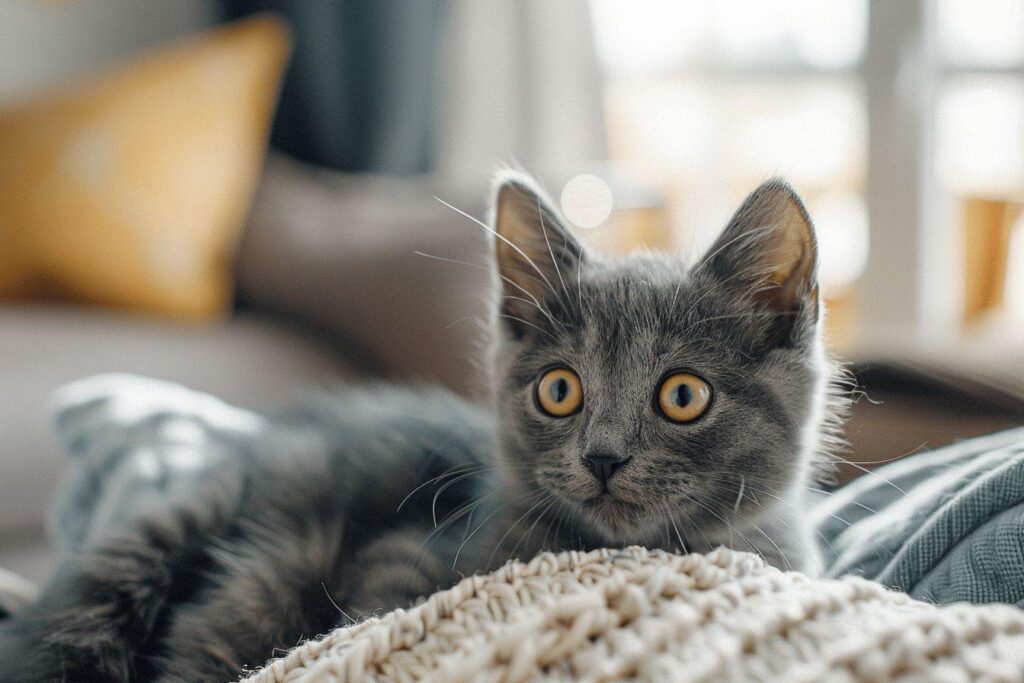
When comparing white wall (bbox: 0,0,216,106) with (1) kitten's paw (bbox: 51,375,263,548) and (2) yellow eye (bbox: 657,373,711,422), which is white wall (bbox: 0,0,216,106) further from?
(2) yellow eye (bbox: 657,373,711,422)

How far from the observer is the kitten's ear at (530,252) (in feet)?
2.92

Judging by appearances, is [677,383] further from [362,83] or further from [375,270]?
[362,83]

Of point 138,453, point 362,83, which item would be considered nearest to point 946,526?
point 138,453

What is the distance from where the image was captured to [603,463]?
2.46 feet

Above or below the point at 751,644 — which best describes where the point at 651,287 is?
above

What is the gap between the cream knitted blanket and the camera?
487 millimetres

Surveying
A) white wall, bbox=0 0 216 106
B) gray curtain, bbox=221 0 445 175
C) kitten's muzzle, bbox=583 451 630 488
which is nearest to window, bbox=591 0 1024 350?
gray curtain, bbox=221 0 445 175

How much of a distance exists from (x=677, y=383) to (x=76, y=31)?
10.7ft

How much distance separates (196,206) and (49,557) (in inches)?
36.8

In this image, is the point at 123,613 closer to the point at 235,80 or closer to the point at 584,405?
the point at 584,405

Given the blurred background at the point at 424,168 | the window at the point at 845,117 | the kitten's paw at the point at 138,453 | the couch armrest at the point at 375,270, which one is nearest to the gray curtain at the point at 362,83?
the blurred background at the point at 424,168

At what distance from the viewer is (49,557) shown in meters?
1.46

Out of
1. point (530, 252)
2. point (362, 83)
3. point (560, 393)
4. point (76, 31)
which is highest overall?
point (76, 31)

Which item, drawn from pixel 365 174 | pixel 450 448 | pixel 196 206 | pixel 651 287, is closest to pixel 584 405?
pixel 651 287
